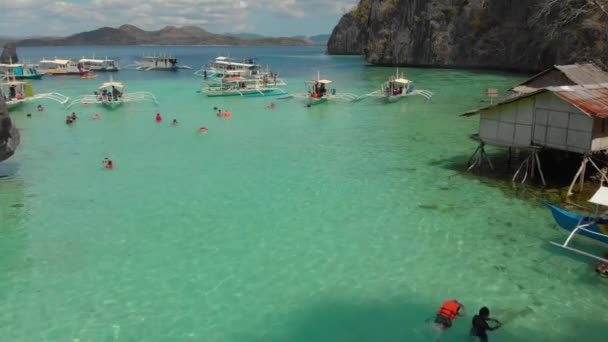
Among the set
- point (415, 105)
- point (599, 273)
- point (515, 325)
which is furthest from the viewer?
point (415, 105)

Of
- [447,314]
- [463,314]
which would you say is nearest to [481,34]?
[463,314]

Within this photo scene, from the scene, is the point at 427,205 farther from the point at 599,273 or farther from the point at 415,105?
the point at 415,105

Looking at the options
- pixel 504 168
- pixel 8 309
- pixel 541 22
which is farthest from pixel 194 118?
pixel 541 22

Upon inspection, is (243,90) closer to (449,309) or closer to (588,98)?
(588,98)

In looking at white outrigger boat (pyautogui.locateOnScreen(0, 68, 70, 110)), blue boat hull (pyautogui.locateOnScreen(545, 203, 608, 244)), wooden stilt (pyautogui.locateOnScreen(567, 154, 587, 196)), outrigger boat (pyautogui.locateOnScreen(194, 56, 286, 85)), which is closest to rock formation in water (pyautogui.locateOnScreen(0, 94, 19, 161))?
blue boat hull (pyautogui.locateOnScreen(545, 203, 608, 244))

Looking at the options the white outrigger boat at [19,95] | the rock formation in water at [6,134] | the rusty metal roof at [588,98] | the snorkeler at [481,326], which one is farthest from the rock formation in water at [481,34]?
the white outrigger boat at [19,95]

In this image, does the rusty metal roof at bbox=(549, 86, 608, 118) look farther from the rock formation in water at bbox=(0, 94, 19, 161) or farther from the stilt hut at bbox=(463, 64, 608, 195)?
the rock formation in water at bbox=(0, 94, 19, 161)
